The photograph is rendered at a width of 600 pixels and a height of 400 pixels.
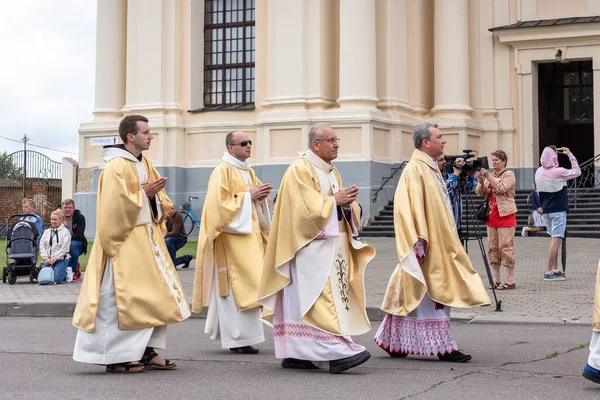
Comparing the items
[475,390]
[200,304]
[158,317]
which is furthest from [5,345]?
[475,390]

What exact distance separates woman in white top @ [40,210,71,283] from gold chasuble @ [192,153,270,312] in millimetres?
7654

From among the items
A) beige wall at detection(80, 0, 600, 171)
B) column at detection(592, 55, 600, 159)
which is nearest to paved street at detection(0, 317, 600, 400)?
beige wall at detection(80, 0, 600, 171)

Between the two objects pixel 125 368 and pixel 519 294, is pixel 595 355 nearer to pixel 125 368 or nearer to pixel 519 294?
pixel 125 368

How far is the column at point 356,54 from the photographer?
2727cm

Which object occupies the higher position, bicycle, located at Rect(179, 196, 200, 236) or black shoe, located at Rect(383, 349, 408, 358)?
bicycle, located at Rect(179, 196, 200, 236)

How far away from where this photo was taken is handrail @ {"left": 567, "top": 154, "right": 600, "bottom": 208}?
85.7 feet

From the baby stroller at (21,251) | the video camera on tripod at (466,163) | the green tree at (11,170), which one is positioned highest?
the green tree at (11,170)

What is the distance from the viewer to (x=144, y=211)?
29.7 ft

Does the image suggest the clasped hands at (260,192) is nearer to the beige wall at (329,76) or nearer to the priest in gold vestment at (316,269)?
the priest in gold vestment at (316,269)

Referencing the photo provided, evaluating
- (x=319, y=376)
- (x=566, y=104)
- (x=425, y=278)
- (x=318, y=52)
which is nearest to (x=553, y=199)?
(x=425, y=278)

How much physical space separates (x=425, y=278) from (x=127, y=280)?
94.3 inches

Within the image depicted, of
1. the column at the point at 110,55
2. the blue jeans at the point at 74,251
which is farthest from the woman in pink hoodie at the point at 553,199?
the column at the point at 110,55

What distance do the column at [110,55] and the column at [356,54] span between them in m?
6.60

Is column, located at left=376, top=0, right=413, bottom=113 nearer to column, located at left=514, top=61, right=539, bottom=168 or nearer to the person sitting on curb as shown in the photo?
column, located at left=514, top=61, right=539, bottom=168
